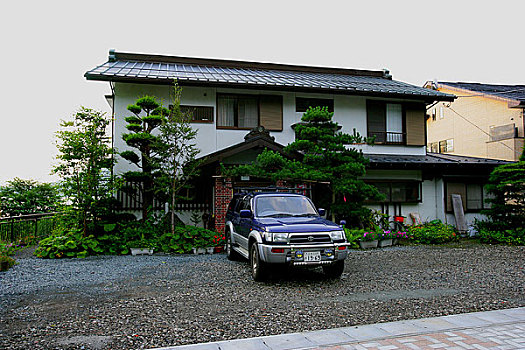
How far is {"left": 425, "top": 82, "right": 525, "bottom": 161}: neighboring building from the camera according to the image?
19391 mm

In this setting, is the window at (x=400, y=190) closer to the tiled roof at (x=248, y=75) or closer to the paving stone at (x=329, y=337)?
the tiled roof at (x=248, y=75)

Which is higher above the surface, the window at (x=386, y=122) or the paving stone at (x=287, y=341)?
the window at (x=386, y=122)

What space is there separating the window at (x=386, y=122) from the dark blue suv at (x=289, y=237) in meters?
9.07

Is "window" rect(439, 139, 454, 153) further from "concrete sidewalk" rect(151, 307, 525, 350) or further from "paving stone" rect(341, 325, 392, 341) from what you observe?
"paving stone" rect(341, 325, 392, 341)

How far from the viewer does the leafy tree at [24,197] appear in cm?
1705

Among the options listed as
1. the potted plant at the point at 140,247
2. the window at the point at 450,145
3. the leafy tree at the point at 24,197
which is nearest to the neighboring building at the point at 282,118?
the potted plant at the point at 140,247

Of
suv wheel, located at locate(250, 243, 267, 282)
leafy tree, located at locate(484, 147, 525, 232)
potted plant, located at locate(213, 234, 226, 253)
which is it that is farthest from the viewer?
leafy tree, located at locate(484, 147, 525, 232)

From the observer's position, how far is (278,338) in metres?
4.24

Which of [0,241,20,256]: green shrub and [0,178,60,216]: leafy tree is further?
[0,178,60,216]: leafy tree

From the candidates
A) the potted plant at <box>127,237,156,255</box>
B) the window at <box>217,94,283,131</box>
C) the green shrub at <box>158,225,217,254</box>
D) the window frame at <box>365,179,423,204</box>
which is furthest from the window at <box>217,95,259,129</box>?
the potted plant at <box>127,237,156,255</box>

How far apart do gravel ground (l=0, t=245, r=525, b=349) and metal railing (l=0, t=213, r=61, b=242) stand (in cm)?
314

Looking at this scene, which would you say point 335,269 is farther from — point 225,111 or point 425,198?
point 425,198

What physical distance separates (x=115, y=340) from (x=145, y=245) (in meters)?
6.87

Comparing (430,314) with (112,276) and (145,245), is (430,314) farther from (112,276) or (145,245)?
(145,245)
